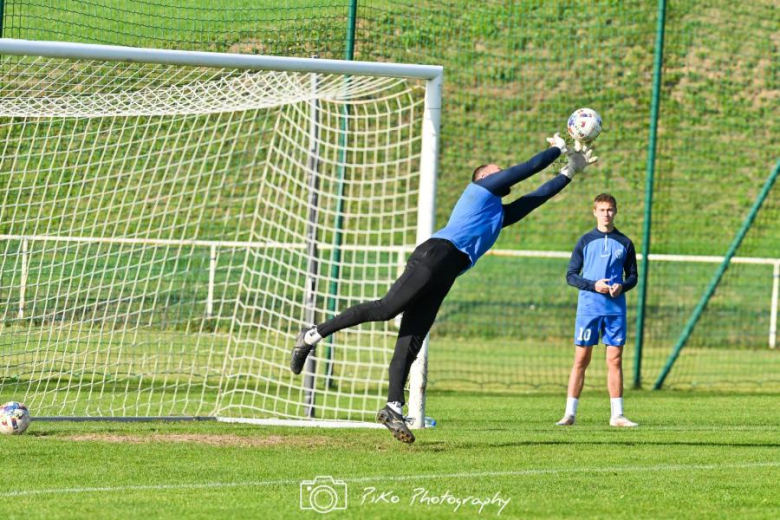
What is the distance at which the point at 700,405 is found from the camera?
1209 cm

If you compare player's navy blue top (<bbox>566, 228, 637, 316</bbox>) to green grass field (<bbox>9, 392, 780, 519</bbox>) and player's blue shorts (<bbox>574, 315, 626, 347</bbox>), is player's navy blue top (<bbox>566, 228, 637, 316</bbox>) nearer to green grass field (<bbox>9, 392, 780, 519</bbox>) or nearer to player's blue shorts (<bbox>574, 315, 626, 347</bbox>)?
player's blue shorts (<bbox>574, 315, 626, 347</bbox>)

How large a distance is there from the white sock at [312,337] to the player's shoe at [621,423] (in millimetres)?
3020

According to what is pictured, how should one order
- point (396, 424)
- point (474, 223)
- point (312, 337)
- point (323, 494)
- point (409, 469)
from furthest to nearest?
point (312, 337) < point (474, 223) < point (396, 424) < point (409, 469) < point (323, 494)

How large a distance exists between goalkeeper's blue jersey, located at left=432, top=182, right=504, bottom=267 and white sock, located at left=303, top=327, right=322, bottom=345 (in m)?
1.06

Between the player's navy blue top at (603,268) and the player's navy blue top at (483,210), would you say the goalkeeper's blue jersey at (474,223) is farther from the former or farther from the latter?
the player's navy blue top at (603,268)

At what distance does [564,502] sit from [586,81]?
11.7 metres

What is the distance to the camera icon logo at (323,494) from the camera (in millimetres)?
6309

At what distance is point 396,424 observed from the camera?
801cm

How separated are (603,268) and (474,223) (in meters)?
2.35

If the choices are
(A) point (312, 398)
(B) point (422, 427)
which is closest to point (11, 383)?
(A) point (312, 398)

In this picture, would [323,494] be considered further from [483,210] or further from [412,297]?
[483,210]

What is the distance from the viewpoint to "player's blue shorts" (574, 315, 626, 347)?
1034 centimetres

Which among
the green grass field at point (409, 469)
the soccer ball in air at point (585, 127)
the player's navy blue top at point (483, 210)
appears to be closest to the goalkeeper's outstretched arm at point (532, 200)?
the player's navy blue top at point (483, 210)

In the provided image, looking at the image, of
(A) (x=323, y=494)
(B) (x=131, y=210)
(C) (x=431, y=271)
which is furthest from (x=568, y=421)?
(B) (x=131, y=210)
